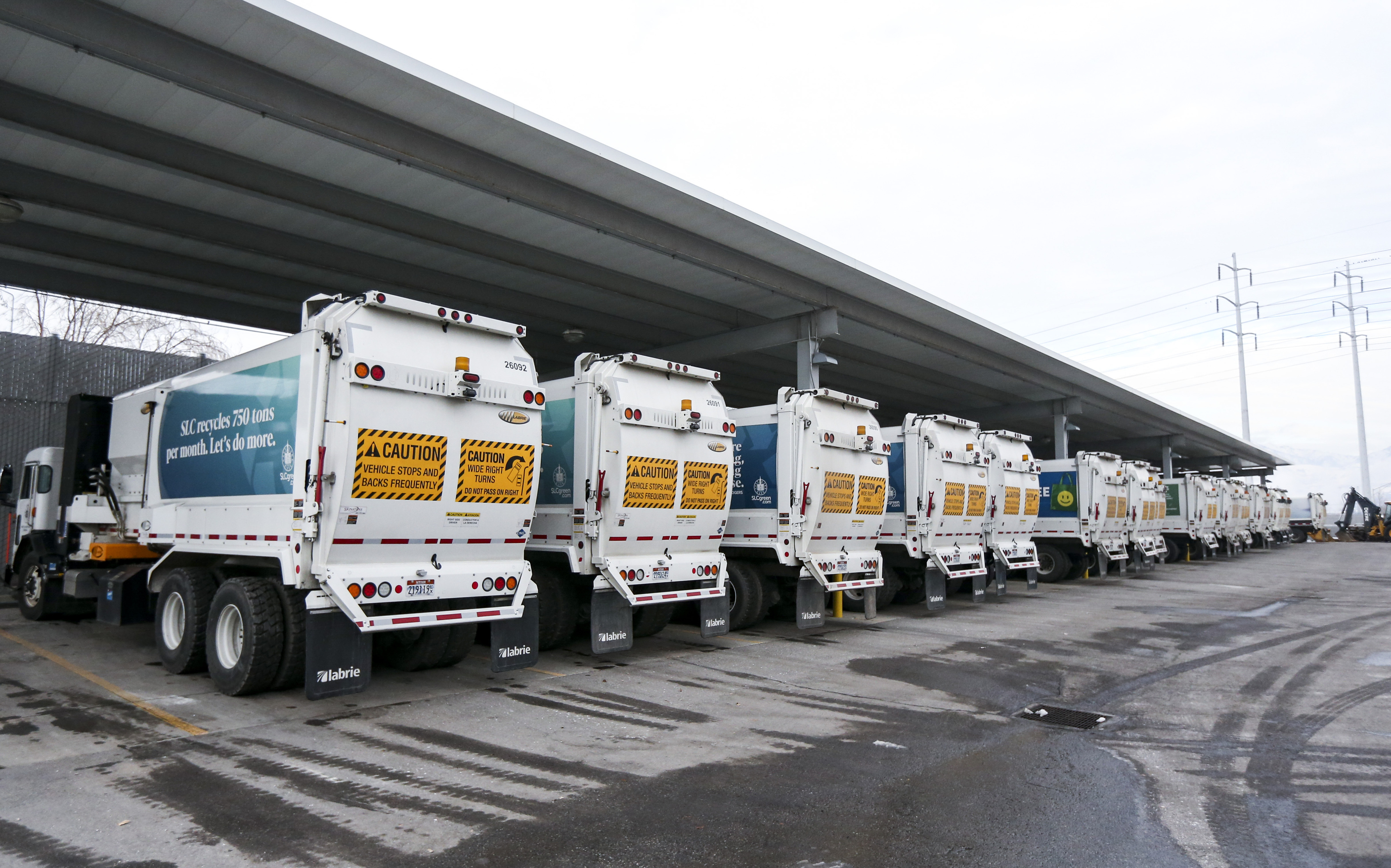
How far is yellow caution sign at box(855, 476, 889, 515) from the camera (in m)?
13.2

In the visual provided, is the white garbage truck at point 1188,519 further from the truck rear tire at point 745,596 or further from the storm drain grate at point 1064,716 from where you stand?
the storm drain grate at point 1064,716

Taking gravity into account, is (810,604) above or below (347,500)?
below

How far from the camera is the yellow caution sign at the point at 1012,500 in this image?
1784cm

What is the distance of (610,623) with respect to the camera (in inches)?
388

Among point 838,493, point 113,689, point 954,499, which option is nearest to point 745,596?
point 838,493

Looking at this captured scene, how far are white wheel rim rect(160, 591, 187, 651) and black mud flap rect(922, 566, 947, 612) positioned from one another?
11.5 meters

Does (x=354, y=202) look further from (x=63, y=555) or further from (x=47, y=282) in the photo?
(x=47, y=282)

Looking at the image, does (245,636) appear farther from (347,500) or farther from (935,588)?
(935,588)

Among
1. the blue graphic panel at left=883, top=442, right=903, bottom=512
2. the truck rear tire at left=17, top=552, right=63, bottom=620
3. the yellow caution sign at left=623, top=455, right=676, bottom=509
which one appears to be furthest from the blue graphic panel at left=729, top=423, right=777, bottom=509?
the truck rear tire at left=17, top=552, right=63, bottom=620

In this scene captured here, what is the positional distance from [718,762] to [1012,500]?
1373cm


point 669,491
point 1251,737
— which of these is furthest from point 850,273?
point 1251,737

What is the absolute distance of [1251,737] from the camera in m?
6.96

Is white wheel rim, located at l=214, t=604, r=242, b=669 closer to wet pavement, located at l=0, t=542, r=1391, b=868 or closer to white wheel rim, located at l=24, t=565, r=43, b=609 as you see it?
wet pavement, located at l=0, t=542, r=1391, b=868

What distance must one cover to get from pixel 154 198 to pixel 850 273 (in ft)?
39.0
